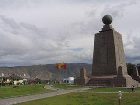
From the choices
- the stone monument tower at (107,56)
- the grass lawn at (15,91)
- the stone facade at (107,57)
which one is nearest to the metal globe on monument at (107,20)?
the stone monument tower at (107,56)

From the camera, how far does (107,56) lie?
86.6 m

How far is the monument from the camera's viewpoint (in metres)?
82.8

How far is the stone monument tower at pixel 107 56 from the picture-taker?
272 ft

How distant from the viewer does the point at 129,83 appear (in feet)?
254

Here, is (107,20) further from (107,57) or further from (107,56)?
(107,57)

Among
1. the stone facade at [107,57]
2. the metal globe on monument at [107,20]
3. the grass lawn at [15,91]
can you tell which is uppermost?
the metal globe on monument at [107,20]

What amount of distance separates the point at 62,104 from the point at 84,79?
49.5m

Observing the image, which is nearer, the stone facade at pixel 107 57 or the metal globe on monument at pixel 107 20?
the stone facade at pixel 107 57

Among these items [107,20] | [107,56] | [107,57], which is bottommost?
[107,57]

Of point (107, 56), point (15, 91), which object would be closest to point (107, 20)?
point (107, 56)

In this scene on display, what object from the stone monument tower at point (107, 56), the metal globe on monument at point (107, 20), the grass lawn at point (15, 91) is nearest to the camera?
the grass lawn at point (15, 91)

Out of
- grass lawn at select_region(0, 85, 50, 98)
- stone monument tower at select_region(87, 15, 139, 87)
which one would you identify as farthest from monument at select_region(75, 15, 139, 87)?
grass lawn at select_region(0, 85, 50, 98)

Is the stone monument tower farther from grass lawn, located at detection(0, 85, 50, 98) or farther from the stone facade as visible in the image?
grass lawn, located at detection(0, 85, 50, 98)

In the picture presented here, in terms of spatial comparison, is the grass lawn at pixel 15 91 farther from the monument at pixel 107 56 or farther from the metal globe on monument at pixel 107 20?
the metal globe on monument at pixel 107 20
